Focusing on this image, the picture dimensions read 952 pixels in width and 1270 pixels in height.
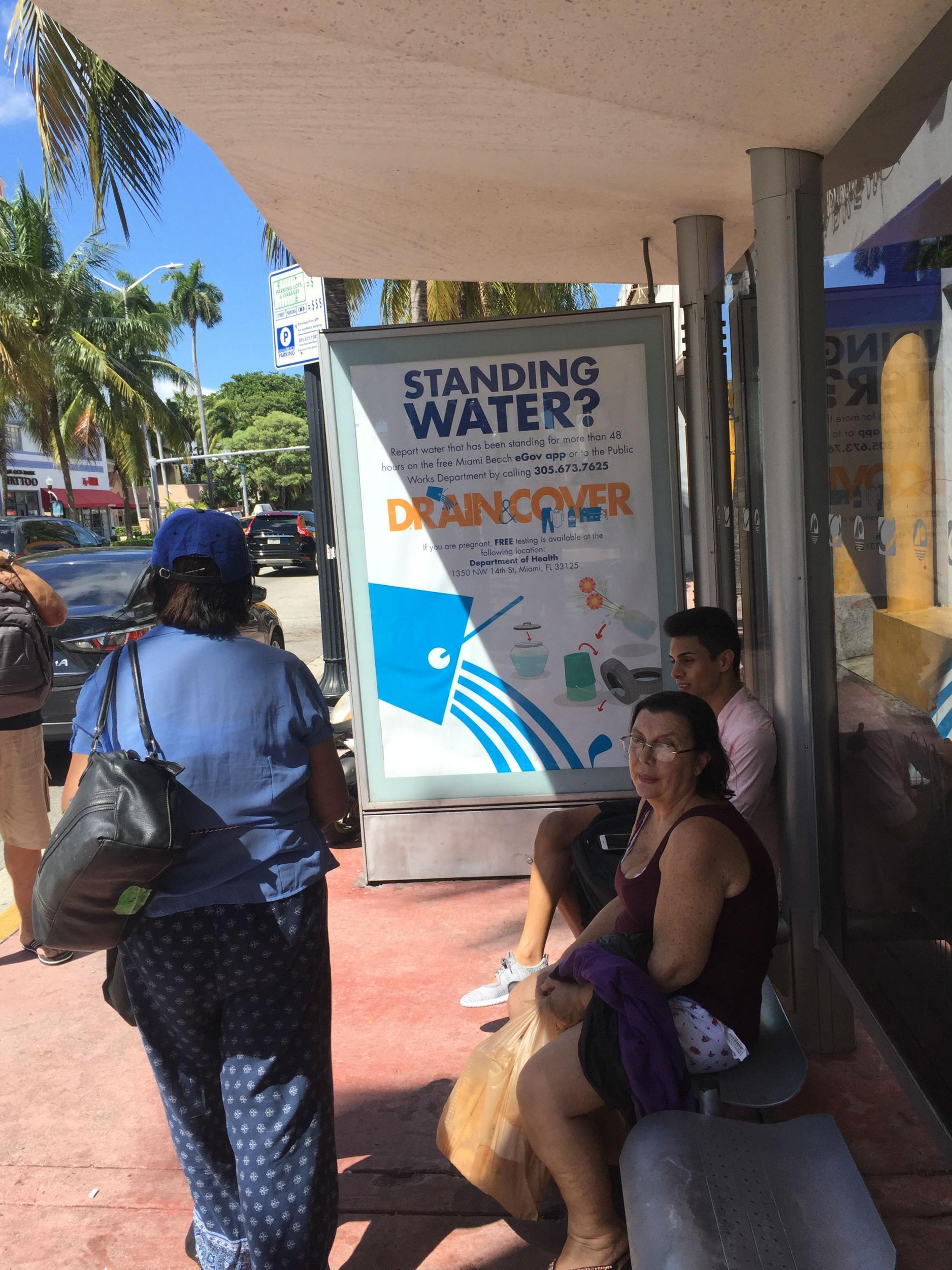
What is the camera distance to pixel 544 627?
497cm

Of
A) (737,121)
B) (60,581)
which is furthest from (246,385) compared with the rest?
(737,121)

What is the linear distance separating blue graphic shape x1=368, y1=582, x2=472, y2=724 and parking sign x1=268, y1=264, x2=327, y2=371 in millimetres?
2392

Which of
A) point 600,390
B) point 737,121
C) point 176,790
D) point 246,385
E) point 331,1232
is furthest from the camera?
point 246,385

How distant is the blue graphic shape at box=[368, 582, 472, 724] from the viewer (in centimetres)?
500

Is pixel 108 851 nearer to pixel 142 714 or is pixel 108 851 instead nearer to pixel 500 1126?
pixel 142 714

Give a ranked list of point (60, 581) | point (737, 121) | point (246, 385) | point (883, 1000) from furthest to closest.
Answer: point (246, 385)
point (60, 581)
point (737, 121)
point (883, 1000)

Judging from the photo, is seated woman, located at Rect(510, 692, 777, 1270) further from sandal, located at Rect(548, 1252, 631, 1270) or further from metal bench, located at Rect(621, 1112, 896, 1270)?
metal bench, located at Rect(621, 1112, 896, 1270)

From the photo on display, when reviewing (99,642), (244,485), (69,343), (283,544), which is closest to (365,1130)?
(99,642)

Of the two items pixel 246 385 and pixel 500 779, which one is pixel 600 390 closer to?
pixel 500 779

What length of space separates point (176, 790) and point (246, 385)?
98164 mm

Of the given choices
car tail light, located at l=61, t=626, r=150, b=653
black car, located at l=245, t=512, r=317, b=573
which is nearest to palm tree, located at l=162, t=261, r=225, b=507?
black car, located at l=245, t=512, r=317, b=573

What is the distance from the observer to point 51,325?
29500mm

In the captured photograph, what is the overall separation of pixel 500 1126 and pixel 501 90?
8.81 ft

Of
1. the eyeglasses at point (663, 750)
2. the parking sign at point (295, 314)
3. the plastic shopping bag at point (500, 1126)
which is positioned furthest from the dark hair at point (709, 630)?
the parking sign at point (295, 314)
